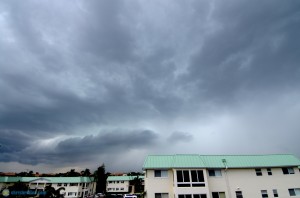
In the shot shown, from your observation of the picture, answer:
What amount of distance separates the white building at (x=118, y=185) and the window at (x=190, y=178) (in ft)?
233

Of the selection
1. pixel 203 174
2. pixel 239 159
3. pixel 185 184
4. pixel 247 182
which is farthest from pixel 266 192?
pixel 185 184

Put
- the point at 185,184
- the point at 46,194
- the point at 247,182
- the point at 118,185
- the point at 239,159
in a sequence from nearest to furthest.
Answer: the point at 185,184
the point at 247,182
the point at 239,159
the point at 46,194
the point at 118,185

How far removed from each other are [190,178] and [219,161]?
6.64m

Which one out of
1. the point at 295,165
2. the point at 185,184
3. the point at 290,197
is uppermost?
the point at 295,165

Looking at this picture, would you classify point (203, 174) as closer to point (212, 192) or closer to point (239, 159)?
point (212, 192)

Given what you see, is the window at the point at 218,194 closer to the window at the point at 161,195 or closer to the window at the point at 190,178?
the window at the point at 190,178

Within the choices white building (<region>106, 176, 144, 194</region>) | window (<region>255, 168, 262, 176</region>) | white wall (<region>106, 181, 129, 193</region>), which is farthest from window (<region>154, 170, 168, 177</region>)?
white wall (<region>106, 181, 129, 193</region>)

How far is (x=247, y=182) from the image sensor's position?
32.1 metres

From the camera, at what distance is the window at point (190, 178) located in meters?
29.8

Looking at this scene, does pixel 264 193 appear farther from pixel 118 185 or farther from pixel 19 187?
Answer: pixel 118 185

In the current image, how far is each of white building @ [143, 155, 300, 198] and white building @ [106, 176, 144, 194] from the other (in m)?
68.9

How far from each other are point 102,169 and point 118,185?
10616 mm

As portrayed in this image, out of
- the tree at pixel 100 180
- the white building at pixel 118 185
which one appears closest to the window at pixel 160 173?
the white building at pixel 118 185

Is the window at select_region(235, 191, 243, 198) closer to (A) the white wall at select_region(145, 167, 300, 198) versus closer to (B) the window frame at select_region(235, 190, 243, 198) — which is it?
(B) the window frame at select_region(235, 190, 243, 198)
